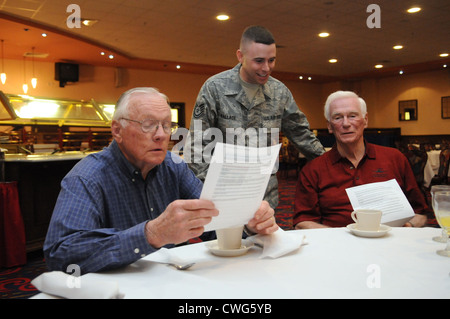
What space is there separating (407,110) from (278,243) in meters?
15.7

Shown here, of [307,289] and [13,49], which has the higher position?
[13,49]

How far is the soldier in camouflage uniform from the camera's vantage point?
7.06ft

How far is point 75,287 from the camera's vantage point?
80 centimetres

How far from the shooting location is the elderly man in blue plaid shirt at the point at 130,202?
1.00 metres

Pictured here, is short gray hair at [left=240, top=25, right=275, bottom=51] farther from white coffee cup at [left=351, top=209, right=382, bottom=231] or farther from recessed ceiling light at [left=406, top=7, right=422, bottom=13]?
recessed ceiling light at [left=406, top=7, right=422, bottom=13]

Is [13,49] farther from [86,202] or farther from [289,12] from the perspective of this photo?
[86,202]

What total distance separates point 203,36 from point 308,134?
6.97m

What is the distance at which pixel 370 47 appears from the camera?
34.0ft

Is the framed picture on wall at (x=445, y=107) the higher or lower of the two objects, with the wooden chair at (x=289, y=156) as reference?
higher

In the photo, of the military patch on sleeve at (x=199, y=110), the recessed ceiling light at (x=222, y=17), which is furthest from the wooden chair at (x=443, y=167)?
the military patch on sleeve at (x=199, y=110)

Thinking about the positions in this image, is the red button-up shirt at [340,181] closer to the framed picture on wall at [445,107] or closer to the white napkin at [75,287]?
the white napkin at [75,287]

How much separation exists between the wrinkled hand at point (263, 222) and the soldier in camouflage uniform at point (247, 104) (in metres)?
Result: 0.89

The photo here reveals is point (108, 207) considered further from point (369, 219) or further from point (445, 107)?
point (445, 107)
